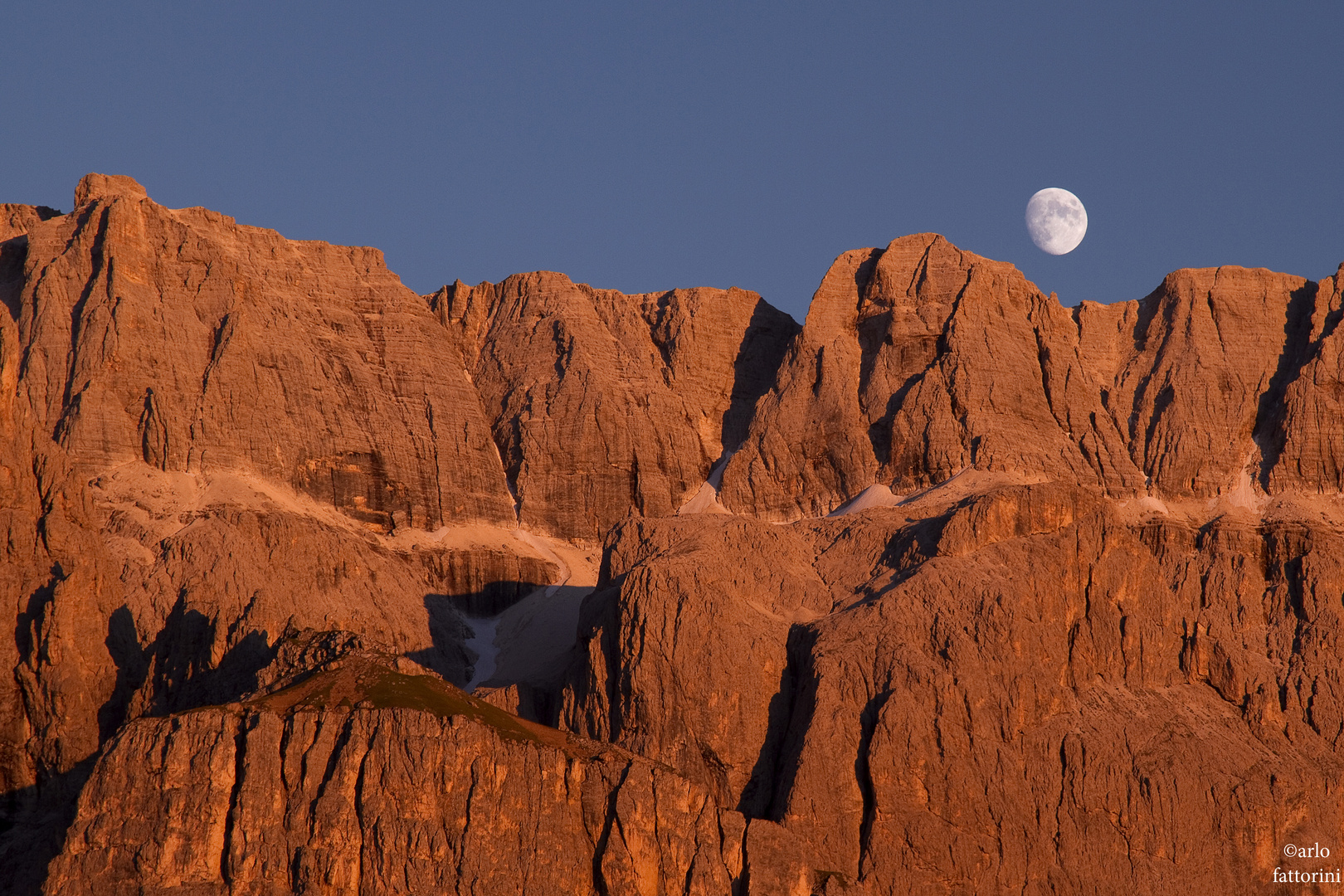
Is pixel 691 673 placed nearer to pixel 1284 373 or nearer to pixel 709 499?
pixel 709 499

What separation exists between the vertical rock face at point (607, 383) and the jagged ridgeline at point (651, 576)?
32cm

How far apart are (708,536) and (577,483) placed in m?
35.8

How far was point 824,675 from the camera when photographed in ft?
356

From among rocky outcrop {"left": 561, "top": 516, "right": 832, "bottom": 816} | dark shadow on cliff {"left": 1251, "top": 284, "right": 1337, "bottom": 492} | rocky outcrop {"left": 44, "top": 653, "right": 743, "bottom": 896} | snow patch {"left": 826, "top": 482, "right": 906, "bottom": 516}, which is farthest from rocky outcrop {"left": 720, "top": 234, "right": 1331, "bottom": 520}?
rocky outcrop {"left": 44, "top": 653, "right": 743, "bottom": 896}

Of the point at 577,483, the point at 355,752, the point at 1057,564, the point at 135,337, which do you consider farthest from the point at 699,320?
the point at 355,752

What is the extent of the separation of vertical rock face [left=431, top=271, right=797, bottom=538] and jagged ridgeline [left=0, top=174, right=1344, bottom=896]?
322 millimetres

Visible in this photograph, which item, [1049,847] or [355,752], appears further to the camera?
[1049,847]

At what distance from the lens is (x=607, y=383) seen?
157 m

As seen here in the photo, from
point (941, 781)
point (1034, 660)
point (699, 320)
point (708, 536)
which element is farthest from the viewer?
point (699, 320)

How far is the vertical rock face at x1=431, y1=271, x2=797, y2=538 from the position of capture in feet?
510

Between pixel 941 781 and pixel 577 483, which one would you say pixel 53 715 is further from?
pixel 577 483

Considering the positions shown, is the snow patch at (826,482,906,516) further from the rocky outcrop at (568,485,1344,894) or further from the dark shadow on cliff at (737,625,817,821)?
the dark shadow on cliff at (737,625,817,821)

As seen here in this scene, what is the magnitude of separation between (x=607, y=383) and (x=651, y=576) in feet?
151

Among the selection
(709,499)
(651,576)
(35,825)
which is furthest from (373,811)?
(709,499)
